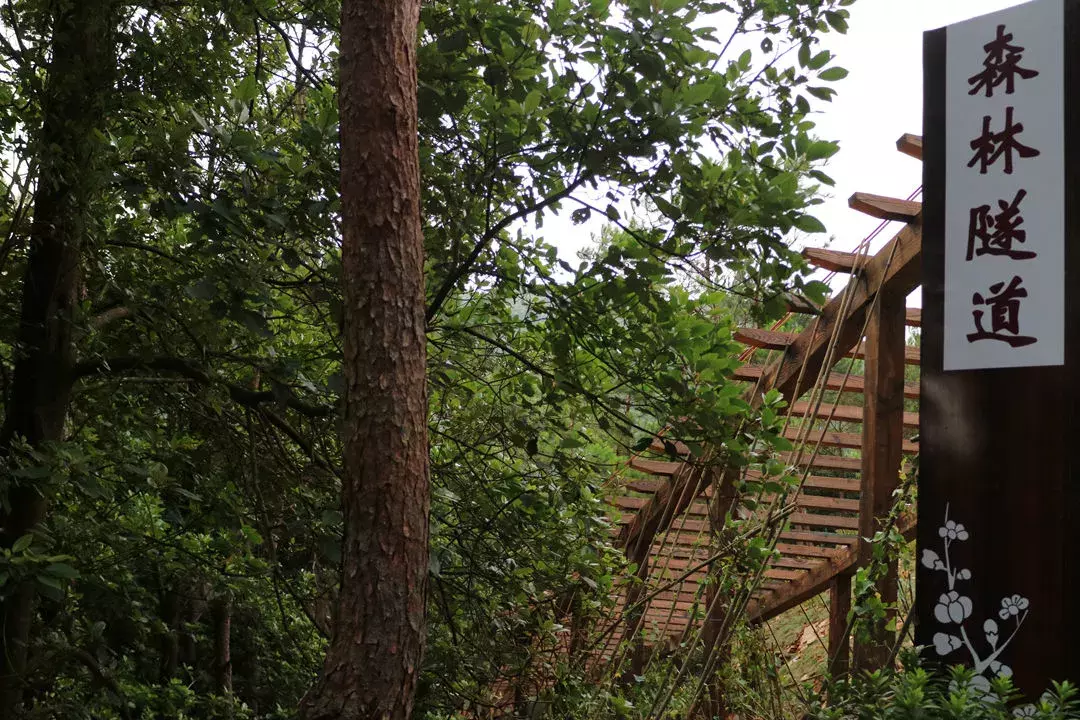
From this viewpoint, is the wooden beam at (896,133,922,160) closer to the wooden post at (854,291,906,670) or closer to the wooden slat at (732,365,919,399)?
the wooden post at (854,291,906,670)

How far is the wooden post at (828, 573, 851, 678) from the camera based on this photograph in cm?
543

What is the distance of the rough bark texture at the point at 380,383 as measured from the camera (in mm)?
2654

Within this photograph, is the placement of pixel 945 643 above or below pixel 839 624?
above

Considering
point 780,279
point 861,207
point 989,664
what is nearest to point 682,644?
point 989,664

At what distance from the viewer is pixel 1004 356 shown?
4.01 m

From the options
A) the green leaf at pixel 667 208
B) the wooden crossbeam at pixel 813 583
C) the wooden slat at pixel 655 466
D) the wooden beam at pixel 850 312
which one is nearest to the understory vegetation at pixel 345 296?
the green leaf at pixel 667 208

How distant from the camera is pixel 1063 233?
3.97 m

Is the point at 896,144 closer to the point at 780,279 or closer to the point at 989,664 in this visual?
the point at 780,279

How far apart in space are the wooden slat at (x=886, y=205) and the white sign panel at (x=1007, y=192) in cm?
90

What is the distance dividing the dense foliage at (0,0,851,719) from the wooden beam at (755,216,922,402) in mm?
1568

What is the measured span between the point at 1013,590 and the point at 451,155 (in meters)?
2.55

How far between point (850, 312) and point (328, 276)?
2.93 m

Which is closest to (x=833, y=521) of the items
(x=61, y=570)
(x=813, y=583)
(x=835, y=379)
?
(x=813, y=583)

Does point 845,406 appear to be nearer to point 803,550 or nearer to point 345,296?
point 803,550
